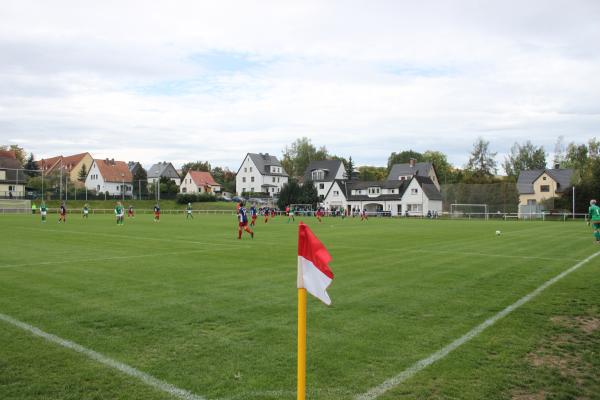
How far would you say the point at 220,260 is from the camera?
15344 mm

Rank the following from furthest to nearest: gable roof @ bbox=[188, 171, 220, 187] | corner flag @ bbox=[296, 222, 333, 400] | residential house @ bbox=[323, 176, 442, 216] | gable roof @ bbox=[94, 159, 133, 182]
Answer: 1. gable roof @ bbox=[188, 171, 220, 187]
2. gable roof @ bbox=[94, 159, 133, 182]
3. residential house @ bbox=[323, 176, 442, 216]
4. corner flag @ bbox=[296, 222, 333, 400]

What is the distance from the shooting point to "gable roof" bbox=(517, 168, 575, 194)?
79250mm

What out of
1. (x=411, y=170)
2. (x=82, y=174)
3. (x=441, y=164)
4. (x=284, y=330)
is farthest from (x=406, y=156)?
(x=284, y=330)

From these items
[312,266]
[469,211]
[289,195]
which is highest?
[289,195]

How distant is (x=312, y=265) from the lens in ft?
12.8

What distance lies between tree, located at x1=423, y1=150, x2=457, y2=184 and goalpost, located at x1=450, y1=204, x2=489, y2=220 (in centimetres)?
4863

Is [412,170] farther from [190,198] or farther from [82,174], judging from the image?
[82,174]

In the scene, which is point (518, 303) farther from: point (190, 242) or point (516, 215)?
point (516, 215)

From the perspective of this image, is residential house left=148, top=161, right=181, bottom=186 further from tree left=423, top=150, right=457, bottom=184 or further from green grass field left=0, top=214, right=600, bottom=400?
green grass field left=0, top=214, right=600, bottom=400

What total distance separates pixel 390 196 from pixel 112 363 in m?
80.0

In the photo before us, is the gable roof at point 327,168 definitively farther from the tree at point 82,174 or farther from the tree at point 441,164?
the tree at point 82,174

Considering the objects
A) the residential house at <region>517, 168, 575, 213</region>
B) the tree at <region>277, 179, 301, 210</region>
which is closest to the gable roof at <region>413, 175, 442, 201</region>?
the residential house at <region>517, 168, 575, 213</region>

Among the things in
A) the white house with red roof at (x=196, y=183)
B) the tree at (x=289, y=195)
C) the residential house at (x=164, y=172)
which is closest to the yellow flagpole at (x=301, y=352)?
the tree at (x=289, y=195)

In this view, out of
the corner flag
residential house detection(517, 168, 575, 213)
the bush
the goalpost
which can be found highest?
→ residential house detection(517, 168, 575, 213)
